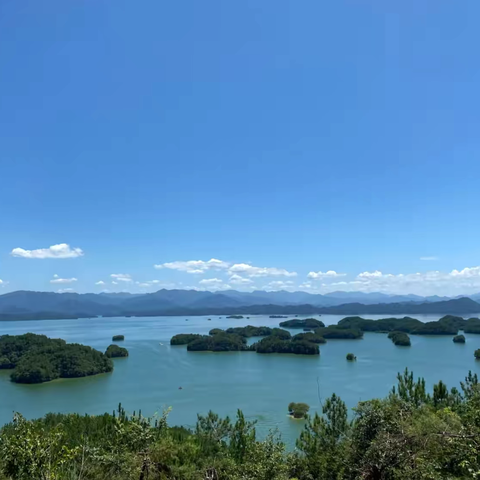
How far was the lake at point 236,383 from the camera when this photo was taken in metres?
24.9

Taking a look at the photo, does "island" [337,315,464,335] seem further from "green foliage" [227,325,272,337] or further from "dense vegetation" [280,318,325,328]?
"green foliage" [227,325,272,337]

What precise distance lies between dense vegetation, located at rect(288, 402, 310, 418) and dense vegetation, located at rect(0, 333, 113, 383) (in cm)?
2272

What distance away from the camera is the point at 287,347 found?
5134 cm

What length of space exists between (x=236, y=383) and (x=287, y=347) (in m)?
20.1

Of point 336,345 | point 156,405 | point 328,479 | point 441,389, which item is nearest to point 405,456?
point 328,479

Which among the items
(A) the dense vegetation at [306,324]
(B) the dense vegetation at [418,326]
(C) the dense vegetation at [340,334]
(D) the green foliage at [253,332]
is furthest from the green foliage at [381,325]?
(D) the green foliage at [253,332]

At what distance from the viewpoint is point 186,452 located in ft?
39.1

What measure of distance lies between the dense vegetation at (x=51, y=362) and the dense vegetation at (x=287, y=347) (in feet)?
66.7

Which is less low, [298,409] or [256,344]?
[298,409]

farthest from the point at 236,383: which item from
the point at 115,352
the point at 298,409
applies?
the point at 115,352

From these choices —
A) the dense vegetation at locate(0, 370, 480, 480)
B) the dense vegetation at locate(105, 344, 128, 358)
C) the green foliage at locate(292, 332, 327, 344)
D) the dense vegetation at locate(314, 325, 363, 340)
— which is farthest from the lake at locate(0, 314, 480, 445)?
the dense vegetation at locate(314, 325, 363, 340)

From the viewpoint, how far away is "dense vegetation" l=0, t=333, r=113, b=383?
3538 centimetres

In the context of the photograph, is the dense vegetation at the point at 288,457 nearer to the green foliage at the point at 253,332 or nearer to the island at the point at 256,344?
the island at the point at 256,344

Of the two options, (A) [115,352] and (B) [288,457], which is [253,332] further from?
(B) [288,457]
